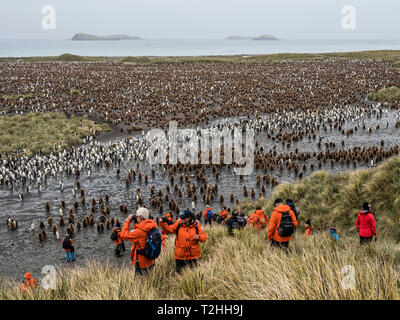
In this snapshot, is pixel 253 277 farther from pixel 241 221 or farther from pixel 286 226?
pixel 241 221

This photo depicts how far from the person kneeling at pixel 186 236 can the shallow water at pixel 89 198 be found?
17.2 ft

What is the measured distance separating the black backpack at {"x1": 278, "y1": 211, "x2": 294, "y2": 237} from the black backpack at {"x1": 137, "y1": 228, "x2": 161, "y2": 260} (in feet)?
8.21

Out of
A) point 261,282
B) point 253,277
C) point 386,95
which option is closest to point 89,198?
point 253,277

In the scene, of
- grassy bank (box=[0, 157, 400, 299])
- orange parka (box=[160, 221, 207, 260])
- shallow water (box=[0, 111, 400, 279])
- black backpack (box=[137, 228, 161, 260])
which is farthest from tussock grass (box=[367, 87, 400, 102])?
black backpack (box=[137, 228, 161, 260])

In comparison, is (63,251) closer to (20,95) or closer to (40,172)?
(40,172)

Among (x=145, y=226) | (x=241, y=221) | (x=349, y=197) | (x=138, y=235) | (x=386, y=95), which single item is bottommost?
(x=349, y=197)

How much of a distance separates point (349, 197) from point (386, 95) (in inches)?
1295

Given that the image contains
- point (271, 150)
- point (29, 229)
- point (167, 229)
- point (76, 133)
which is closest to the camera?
point (167, 229)

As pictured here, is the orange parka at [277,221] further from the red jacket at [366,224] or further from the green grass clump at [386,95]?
the green grass clump at [386,95]

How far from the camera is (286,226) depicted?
6480 mm

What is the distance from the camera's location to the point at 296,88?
152ft

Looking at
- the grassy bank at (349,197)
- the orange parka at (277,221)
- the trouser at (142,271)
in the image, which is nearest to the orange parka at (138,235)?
the trouser at (142,271)

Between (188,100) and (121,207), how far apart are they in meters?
27.0

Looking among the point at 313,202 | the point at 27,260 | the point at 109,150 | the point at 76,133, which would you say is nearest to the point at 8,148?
the point at 76,133
